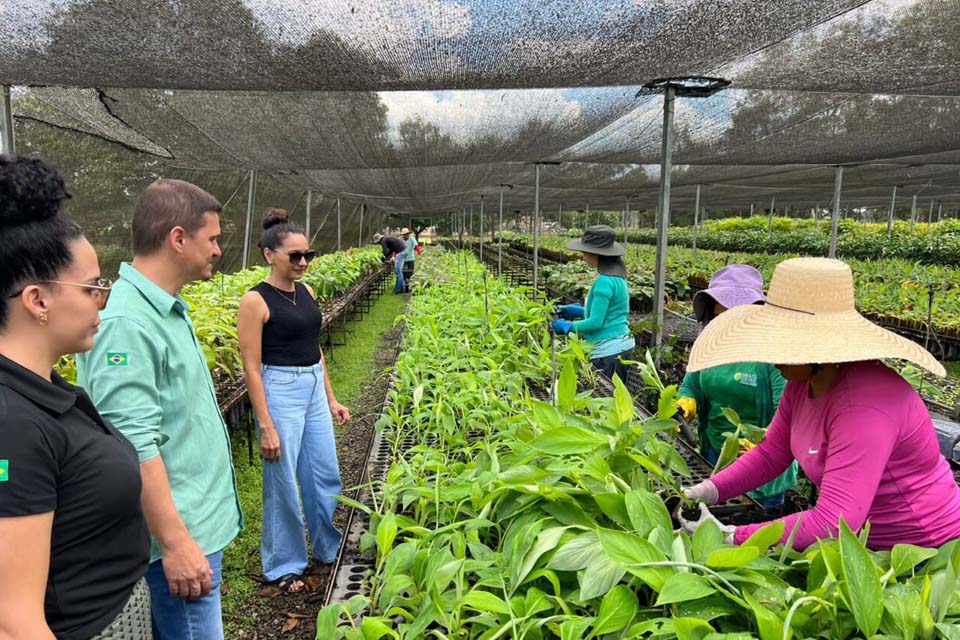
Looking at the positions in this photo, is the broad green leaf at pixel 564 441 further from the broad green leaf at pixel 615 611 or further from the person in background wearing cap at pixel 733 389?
the person in background wearing cap at pixel 733 389

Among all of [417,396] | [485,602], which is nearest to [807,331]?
[485,602]

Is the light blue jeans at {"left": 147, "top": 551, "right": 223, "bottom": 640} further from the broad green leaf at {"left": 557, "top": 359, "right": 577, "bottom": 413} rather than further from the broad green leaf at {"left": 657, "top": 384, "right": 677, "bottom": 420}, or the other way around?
the broad green leaf at {"left": 657, "top": 384, "right": 677, "bottom": 420}

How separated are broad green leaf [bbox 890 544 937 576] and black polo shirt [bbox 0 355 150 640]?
1.44m

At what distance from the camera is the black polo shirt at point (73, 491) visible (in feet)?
3.27

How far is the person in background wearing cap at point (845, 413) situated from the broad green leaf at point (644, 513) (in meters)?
0.23

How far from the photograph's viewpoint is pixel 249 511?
12.1ft

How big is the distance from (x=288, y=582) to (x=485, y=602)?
218cm

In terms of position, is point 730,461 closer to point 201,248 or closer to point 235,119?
point 201,248

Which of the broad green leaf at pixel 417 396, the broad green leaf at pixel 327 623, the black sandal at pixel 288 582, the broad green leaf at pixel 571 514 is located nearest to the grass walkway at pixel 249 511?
the black sandal at pixel 288 582

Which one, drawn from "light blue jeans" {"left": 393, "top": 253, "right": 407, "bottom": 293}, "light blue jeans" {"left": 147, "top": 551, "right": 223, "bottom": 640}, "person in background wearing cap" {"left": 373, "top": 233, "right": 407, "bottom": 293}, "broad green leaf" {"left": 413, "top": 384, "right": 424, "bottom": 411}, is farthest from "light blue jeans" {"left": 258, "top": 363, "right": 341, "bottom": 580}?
"light blue jeans" {"left": 393, "top": 253, "right": 407, "bottom": 293}

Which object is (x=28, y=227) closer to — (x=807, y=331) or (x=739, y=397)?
(x=807, y=331)

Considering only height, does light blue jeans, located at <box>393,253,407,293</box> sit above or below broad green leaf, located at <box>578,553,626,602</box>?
below

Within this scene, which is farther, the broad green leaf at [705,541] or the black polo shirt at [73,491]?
the broad green leaf at [705,541]

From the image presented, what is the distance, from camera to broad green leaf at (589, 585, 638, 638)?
3.32 feet
